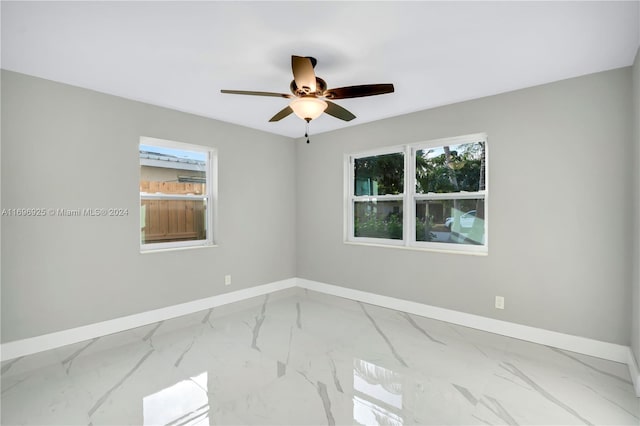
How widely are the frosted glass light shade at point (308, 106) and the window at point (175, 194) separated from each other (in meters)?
1.99

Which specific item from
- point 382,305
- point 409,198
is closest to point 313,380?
point 382,305

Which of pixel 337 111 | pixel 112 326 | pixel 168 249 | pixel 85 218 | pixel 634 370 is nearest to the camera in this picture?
pixel 634 370

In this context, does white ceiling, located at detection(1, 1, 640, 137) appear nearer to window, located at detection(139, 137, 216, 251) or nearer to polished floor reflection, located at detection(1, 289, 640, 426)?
window, located at detection(139, 137, 216, 251)

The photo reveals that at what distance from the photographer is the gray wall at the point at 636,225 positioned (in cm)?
229

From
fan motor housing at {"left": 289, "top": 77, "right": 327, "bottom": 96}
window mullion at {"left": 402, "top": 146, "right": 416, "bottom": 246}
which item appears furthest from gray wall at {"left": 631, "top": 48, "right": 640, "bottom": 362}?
fan motor housing at {"left": 289, "top": 77, "right": 327, "bottom": 96}

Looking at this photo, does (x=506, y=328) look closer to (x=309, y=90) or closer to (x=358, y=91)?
(x=358, y=91)

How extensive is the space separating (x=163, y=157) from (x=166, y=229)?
85 centimetres

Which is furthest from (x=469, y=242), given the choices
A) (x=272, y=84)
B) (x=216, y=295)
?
(x=216, y=295)

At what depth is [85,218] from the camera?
3.02 meters

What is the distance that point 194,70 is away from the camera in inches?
104

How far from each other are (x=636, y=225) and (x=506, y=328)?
4.54 ft

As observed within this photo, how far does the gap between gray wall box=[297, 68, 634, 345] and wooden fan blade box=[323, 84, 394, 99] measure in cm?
101

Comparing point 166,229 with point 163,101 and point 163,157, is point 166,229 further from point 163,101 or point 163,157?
point 163,101

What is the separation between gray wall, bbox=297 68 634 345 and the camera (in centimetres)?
260
